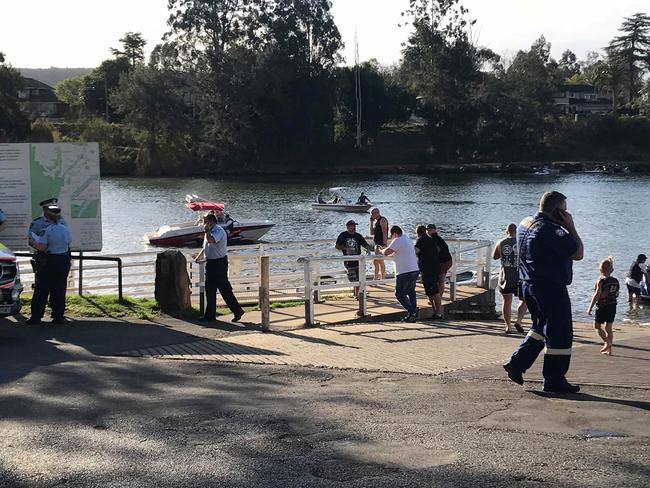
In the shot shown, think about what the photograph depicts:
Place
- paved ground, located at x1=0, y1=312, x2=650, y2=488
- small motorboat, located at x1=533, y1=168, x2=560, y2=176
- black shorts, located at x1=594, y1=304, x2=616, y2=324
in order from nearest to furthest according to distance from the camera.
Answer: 1. paved ground, located at x1=0, y1=312, x2=650, y2=488
2. black shorts, located at x1=594, y1=304, x2=616, y2=324
3. small motorboat, located at x1=533, y1=168, x2=560, y2=176

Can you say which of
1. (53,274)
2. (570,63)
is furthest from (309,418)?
(570,63)

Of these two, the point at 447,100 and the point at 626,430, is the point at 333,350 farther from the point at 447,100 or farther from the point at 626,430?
the point at 447,100

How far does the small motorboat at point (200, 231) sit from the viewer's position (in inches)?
1609

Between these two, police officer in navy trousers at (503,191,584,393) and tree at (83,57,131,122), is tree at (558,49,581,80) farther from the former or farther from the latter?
police officer in navy trousers at (503,191,584,393)

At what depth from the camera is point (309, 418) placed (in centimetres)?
725

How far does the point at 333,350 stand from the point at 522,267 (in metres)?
3.18

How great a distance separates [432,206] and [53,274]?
52.8 metres

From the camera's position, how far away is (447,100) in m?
103

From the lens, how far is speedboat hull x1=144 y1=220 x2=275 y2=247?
4097cm

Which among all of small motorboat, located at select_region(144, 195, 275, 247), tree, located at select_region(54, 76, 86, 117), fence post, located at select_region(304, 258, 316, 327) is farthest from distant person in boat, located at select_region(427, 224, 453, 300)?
tree, located at select_region(54, 76, 86, 117)

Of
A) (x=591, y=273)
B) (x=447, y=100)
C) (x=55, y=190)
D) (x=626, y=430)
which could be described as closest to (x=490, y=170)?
(x=447, y=100)

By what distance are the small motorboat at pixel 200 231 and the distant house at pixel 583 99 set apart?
351 ft

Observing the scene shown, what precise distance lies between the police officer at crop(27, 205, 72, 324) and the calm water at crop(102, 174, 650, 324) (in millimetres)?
14023

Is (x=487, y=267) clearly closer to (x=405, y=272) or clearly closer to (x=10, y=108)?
(x=405, y=272)
